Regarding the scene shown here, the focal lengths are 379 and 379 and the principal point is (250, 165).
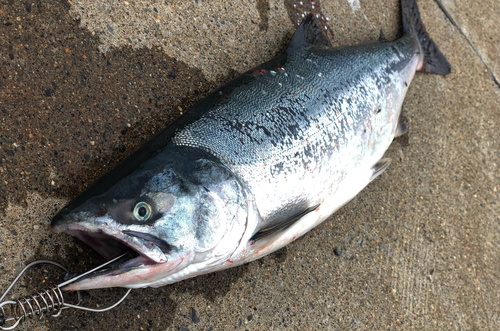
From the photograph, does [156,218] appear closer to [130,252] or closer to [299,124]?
[130,252]

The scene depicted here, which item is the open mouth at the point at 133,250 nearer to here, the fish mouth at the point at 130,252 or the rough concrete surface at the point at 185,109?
the fish mouth at the point at 130,252

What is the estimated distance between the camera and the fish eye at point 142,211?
164 cm

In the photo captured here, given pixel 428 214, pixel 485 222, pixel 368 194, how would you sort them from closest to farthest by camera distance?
pixel 368 194, pixel 428 214, pixel 485 222

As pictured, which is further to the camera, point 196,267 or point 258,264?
point 258,264

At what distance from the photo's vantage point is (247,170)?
200 centimetres

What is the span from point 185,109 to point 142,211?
3.65 ft

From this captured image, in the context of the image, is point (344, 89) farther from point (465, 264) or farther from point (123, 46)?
point (465, 264)

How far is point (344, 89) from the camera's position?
102 inches

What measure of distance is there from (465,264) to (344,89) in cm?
212

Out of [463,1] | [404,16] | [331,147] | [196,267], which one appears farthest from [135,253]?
[463,1]

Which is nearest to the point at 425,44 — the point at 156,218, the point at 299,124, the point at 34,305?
the point at 299,124

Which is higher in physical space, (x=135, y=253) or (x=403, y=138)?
(x=135, y=253)

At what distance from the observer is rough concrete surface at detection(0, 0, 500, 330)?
201 centimetres

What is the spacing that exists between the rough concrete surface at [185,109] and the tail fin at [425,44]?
166 mm
